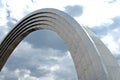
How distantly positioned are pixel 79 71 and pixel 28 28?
1338 cm

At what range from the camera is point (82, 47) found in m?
21.1

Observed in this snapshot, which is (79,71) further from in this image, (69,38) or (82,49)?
(69,38)

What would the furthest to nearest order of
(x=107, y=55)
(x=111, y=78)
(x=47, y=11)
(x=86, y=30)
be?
(x=47, y=11) → (x=86, y=30) → (x=107, y=55) → (x=111, y=78)

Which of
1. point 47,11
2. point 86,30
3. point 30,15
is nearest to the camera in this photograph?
point 86,30

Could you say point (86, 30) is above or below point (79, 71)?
above

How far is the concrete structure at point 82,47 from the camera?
19.1m

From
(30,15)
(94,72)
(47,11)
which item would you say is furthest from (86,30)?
(30,15)

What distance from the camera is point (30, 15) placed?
3206 centimetres

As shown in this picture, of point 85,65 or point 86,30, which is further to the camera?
point 86,30

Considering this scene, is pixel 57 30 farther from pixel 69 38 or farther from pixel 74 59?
pixel 74 59

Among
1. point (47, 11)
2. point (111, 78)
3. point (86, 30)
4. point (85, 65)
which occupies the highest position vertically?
point (47, 11)

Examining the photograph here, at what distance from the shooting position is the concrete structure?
19.1 metres

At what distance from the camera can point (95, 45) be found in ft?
67.3

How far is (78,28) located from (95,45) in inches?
100.0
